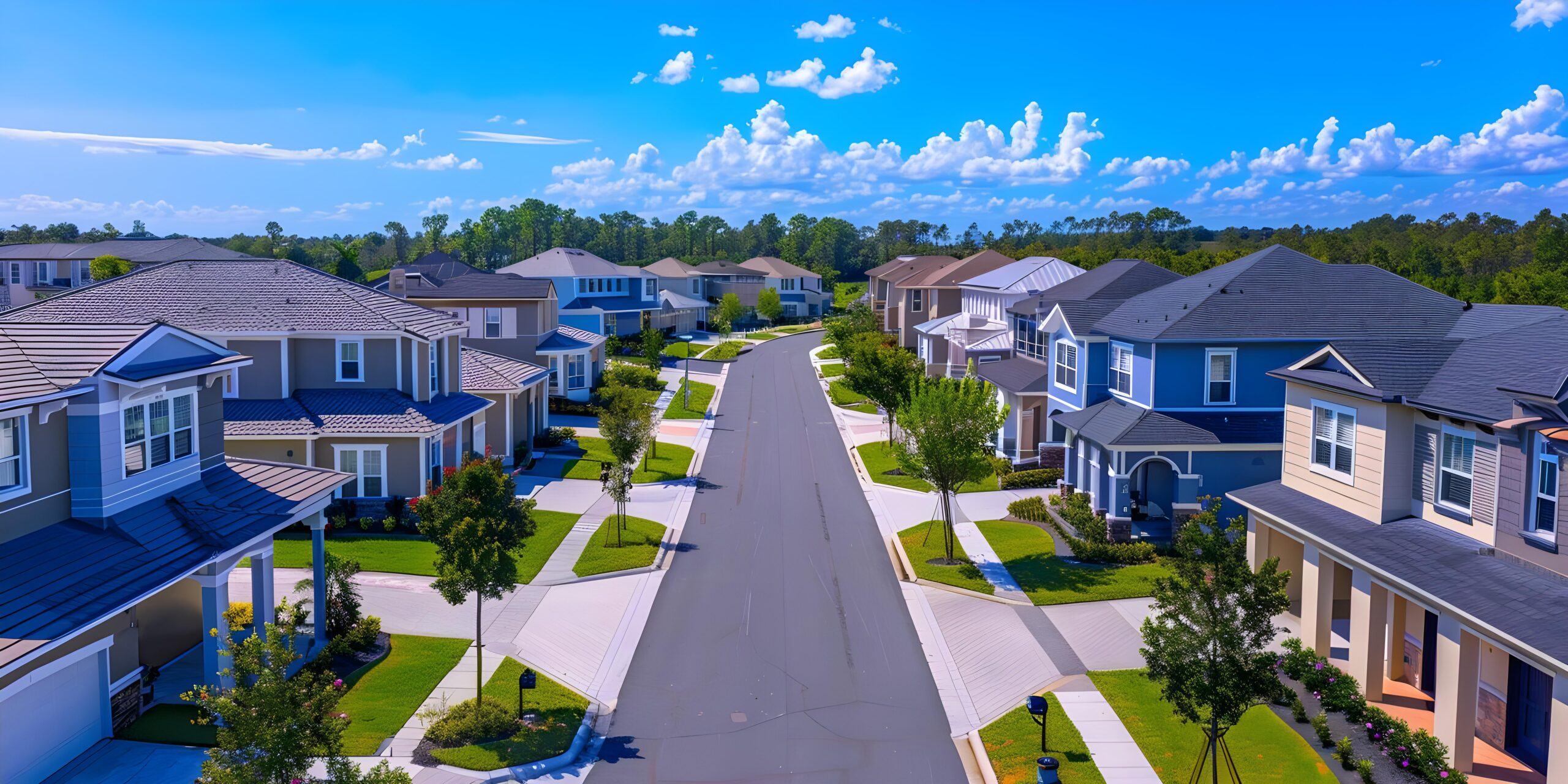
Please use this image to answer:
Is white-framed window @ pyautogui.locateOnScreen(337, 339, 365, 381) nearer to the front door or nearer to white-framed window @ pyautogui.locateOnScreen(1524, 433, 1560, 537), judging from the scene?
white-framed window @ pyautogui.locateOnScreen(1524, 433, 1560, 537)

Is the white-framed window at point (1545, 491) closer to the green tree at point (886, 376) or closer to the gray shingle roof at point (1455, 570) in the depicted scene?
the gray shingle roof at point (1455, 570)

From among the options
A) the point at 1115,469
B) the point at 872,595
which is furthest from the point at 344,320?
the point at 1115,469

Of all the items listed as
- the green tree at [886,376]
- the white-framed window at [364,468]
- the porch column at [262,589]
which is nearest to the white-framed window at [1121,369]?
the green tree at [886,376]

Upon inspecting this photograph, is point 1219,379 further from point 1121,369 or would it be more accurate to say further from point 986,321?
point 986,321

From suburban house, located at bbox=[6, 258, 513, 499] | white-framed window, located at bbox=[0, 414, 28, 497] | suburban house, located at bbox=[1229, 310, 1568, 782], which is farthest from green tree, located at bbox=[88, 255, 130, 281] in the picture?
suburban house, located at bbox=[1229, 310, 1568, 782]

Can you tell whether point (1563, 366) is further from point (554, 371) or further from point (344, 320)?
point (554, 371)
